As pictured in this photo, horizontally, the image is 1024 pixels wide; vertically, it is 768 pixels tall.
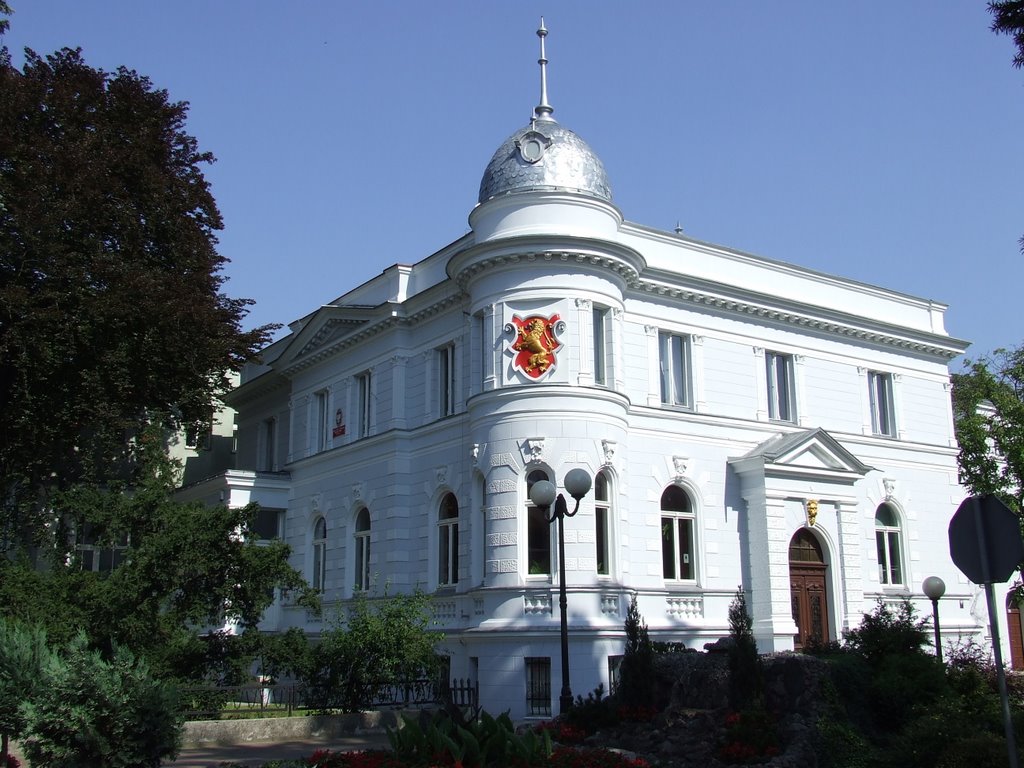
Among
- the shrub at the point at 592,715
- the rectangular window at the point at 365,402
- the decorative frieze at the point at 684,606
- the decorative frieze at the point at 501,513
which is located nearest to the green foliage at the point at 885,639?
the shrub at the point at 592,715

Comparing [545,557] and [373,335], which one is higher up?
[373,335]

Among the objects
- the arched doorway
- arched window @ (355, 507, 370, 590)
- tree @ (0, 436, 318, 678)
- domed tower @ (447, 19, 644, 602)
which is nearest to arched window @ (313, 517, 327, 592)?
arched window @ (355, 507, 370, 590)

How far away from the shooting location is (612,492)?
26062 millimetres

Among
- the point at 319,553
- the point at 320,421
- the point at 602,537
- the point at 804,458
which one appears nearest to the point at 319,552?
the point at 319,553

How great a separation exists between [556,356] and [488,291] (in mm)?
2616

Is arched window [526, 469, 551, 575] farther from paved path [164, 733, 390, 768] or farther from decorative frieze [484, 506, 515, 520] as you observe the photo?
paved path [164, 733, 390, 768]

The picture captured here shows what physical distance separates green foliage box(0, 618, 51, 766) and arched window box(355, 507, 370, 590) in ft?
60.1

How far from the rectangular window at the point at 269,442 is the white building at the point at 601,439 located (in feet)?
13.1

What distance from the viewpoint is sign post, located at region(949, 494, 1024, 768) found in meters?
9.55

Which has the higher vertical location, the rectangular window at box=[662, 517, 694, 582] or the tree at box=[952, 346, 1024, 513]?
the tree at box=[952, 346, 1024, 513]

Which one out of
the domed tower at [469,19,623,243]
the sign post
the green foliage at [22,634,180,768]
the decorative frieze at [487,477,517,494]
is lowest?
the green foliage at [22,634,180,768]

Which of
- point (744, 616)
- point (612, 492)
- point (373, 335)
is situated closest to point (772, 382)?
point (612, 492)

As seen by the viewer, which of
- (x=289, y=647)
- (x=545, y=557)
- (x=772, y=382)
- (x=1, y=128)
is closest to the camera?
(x=289, y=647)

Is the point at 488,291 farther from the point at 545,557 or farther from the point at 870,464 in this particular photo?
the point at 870,464
